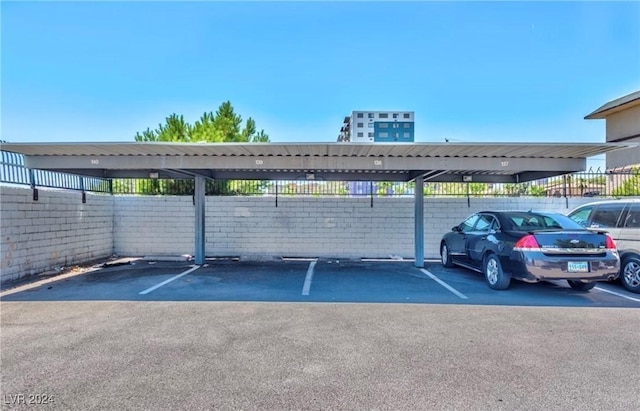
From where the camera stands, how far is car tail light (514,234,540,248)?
5.83 m

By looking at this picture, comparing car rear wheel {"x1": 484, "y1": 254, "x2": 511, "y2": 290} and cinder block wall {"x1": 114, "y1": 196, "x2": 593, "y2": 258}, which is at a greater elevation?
cinder block wall {"x1": 114, "y1": 196, "x2": 593, "y2": 258}

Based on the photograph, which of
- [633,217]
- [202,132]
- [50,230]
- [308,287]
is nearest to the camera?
[633,217]

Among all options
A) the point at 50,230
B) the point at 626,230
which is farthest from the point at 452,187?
the point at 50,230

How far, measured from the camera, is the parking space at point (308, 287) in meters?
5.92

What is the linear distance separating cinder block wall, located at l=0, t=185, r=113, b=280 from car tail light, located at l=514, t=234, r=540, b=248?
9.53 meters

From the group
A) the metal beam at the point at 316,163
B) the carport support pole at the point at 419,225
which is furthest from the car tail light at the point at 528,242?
the carport support pole at the point at 419,225

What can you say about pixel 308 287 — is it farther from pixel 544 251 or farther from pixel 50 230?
pixel 50 230

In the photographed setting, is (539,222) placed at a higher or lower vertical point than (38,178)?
lower

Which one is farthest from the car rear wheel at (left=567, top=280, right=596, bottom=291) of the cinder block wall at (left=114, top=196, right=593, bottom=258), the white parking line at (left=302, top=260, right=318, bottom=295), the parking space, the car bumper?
the white parking line at (left=302, top=260, right=318, bottom=295)

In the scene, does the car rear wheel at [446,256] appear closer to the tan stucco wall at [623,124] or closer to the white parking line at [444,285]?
A: the white parking line at [444,285]

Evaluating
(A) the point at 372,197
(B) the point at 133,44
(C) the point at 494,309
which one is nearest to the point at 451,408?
(C) the point at 494,309

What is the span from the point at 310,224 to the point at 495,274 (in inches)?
221

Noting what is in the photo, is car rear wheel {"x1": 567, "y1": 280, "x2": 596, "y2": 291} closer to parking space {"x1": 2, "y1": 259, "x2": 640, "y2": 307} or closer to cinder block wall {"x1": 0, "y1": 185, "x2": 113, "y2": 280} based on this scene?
parking space {"x1": 2, "y1": 259, "x2": 640, "y2": 307}

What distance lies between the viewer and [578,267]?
574cm
